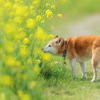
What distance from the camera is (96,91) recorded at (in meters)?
6.28

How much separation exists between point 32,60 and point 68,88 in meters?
0.93

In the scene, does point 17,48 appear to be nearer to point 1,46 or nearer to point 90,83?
point 1,46

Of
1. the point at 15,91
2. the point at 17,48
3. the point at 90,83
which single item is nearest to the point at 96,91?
the point at 90,83

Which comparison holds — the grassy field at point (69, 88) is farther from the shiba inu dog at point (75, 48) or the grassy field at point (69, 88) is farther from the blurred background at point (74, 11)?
the blurred background at point (74, 11)

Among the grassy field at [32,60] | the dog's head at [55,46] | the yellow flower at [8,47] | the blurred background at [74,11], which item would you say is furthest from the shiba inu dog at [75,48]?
the yellow flower at [8,47]

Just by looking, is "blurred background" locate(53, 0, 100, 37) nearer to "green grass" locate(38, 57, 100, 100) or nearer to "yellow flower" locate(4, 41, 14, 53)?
"green grass" locate(38, 57, 100, 100)

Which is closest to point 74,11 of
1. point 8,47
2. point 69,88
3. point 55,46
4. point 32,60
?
point 55,46

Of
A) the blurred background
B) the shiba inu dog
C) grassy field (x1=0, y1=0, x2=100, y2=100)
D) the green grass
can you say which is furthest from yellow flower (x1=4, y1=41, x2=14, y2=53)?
the blurred background

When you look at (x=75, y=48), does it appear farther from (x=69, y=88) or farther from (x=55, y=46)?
(x=69, y=88)

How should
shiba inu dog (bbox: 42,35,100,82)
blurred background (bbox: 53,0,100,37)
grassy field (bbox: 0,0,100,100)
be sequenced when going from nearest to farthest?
grassy field (bbox: 0,0,100,100) → shiba inu dog (bbox: 42,35,100,82) → blurred background (bbox: 53,0,100,37)

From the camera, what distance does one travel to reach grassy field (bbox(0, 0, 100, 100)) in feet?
12.2

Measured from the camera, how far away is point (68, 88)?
21.4ft

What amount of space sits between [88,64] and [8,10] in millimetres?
5265

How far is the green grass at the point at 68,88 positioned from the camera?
5.80 metres
